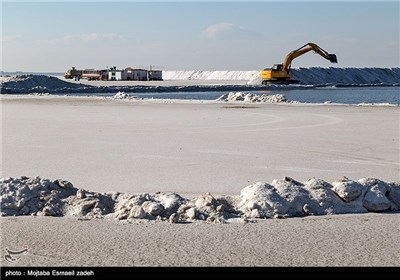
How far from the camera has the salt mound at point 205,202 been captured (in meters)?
6.37

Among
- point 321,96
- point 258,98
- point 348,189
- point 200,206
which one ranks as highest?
point 348,189

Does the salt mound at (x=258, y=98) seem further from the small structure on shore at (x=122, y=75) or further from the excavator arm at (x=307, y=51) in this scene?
the small structure on shore at (x=122, y=75)

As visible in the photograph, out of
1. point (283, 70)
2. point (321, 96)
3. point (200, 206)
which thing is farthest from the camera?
point (283, 70)

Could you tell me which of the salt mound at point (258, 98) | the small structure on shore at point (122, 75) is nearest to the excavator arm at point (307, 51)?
the salt mound at point (258, 98)

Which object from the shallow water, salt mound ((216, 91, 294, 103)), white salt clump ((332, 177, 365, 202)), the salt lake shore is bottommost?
the shallow water

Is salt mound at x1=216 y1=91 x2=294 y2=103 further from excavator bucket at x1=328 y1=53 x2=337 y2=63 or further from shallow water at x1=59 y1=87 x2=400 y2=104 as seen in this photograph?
excavator bucket at x1=328 y1=53 x2=337 y2=63

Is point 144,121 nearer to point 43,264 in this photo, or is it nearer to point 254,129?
point 254,129

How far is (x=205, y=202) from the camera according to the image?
6523mm

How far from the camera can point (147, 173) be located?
29.8 ft

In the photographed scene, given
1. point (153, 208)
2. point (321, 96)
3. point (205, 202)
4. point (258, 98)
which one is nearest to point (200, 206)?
point (205, 202)

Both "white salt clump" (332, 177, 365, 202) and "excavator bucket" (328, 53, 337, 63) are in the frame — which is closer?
"white salt clump" (332, 177, 365, 202)

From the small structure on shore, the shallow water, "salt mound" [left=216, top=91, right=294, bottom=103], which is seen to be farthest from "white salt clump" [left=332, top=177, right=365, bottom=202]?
the small structure on shore

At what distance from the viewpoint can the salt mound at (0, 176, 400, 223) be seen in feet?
20.9

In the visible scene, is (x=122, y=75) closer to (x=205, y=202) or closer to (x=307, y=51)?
(x=307, y=51)
